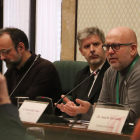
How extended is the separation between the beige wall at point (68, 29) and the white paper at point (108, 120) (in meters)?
3.19

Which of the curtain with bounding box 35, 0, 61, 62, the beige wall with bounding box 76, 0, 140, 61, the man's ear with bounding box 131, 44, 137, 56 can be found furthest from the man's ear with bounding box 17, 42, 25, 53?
the curtain with bounding box 35, 0, 61, 62

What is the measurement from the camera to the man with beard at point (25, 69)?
307cm

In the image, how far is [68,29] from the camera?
16.0 ft

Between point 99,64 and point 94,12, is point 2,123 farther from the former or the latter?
point 94,12

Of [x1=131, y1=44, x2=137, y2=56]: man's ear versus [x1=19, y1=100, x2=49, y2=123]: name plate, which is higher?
[x1=131, y1=44, x2=137, y2=56]: man's ear

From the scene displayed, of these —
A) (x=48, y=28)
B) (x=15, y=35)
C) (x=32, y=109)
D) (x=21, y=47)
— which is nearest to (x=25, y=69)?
(x=21, y=47)

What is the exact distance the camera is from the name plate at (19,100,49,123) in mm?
1980

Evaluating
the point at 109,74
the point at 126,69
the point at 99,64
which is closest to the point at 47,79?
the point at 99,64

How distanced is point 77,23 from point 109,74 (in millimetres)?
2461

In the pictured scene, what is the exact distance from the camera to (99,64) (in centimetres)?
308

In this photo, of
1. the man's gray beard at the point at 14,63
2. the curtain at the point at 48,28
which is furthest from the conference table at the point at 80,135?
the curtain at the point at 48,28

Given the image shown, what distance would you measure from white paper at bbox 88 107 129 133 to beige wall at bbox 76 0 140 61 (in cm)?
287

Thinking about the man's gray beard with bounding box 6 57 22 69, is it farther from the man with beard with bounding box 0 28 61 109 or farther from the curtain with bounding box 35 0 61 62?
the curtain with bounding box 35 0 61 62

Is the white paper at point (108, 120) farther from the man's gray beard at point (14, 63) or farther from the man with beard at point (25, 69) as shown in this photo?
the man's gray beard at point (14, 63)
